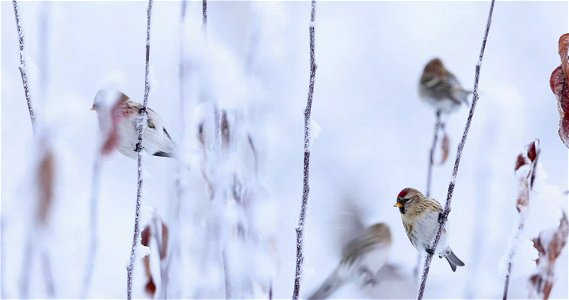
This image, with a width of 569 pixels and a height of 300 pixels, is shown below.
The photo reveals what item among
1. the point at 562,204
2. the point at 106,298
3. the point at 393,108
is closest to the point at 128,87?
the point at 393,108

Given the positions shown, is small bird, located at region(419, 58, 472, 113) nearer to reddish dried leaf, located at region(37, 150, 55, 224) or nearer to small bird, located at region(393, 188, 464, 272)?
small bird, located at region(393, 188, 464, 272)

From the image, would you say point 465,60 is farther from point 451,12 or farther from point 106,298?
point 106,298

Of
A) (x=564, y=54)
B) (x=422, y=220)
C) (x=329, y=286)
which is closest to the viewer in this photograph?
(x=564, y=54)

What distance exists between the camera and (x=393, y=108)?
358 cm

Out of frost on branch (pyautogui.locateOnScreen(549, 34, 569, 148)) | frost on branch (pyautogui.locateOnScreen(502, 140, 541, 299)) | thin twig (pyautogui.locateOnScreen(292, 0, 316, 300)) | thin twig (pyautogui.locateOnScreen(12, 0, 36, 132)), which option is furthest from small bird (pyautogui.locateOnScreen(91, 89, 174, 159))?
frost on branch (pyautogui.locateOnScreen(549, 34, 569, 148))

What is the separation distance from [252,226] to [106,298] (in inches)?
26.0

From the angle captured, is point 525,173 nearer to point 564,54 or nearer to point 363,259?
point 564,54

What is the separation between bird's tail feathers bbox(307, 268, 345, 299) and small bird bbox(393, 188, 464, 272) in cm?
22

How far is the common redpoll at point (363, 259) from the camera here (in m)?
1.80

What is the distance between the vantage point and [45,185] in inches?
25.7

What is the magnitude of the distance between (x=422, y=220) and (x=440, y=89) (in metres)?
1.35

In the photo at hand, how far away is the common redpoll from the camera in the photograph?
5.90 feet

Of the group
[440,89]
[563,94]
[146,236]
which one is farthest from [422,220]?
[440,89]

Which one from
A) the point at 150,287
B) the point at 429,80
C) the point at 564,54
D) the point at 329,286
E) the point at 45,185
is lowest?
the point at 329,286
